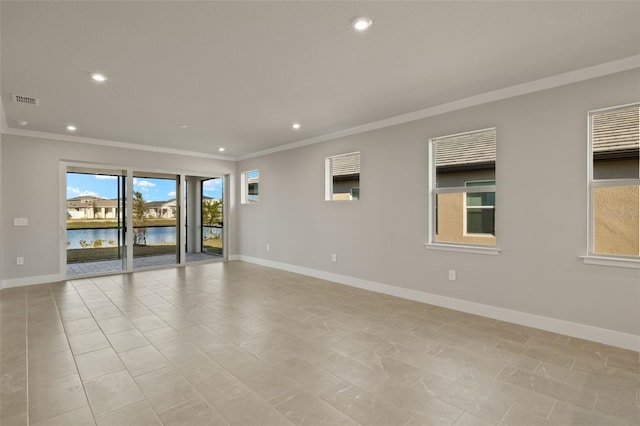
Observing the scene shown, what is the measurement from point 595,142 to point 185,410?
4264 mm

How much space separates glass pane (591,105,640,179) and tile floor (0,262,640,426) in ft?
5.51

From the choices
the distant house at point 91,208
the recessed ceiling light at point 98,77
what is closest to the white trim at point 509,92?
the recessed ceiling light at point 98,77

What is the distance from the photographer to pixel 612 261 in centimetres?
306

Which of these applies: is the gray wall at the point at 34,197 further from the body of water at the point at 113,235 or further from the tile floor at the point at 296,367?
the tile floor at the point at 296,367

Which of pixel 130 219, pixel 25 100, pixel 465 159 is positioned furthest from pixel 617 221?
pixel 130 219

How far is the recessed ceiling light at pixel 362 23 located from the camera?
234cm

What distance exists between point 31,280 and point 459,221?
696cm

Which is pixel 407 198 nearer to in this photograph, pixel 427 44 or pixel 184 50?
pixel 427 44

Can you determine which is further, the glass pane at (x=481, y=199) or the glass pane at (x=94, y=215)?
the glass pane at (x=94, y=215)

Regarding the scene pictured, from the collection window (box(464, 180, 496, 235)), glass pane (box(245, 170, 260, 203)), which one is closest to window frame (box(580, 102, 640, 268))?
window (box(464, 180, 496, 235))

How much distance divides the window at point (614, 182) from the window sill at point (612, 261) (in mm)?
81

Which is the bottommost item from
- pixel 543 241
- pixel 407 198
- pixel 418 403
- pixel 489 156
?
pixel 418 403

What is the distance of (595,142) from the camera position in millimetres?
3244

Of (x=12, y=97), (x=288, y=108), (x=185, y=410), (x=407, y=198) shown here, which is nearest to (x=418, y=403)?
(x=185, y=410)
